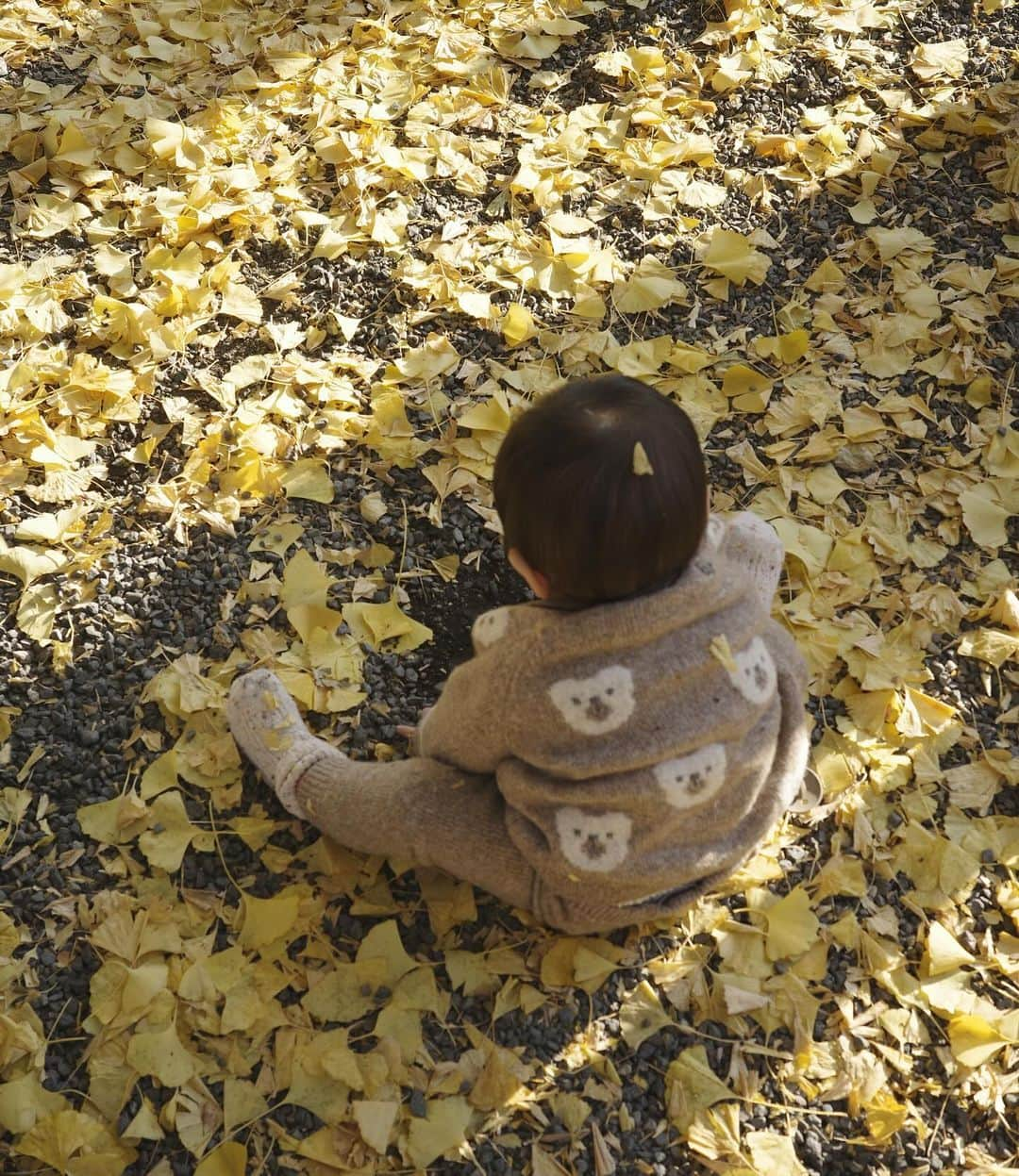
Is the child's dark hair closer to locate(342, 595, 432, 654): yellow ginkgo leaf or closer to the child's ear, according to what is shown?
the child's ear

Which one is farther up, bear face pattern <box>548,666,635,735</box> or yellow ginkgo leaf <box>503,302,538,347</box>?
bear face pattern <box>548,666,635,735</box>

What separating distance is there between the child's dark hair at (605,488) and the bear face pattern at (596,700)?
96 mm

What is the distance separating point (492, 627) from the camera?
138 centimetres

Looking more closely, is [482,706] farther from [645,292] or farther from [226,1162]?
[645,292]

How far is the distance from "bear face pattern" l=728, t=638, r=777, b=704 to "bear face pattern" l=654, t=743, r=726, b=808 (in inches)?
2.9

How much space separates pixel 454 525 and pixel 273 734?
0.52m

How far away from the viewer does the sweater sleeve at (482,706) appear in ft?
4.40

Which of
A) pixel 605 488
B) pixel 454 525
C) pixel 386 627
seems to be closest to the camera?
pixel 605 488

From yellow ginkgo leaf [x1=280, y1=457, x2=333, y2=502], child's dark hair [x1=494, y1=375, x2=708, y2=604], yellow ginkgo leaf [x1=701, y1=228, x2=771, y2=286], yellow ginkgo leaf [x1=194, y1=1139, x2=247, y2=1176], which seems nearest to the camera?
child's dark hair [x1=494, y1=375, x2=708, y2=604]

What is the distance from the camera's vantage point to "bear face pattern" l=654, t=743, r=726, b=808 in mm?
1315

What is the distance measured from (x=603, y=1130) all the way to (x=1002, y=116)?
2344 millimetres

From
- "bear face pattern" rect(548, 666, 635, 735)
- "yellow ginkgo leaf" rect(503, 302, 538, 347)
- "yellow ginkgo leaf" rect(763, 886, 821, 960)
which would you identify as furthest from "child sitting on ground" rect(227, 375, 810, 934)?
"yellow ginkgo leaf" rect(503, 302, 538, 347)

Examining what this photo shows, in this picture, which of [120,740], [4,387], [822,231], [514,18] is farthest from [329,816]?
[514,18]

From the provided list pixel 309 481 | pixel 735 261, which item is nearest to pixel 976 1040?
pixel 309 481
